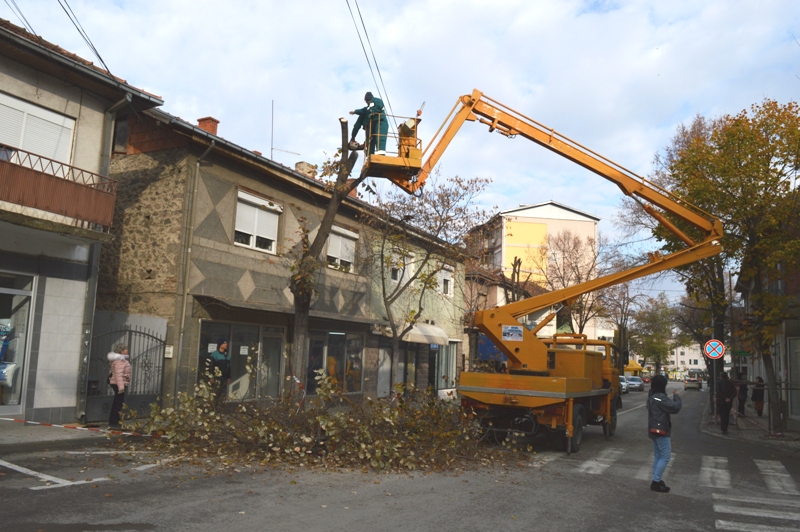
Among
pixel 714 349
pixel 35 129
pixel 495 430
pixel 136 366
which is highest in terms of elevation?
pixel 35 129

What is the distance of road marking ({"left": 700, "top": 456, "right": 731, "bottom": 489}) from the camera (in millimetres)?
9844

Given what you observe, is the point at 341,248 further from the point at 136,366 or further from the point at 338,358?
the point at 136,366

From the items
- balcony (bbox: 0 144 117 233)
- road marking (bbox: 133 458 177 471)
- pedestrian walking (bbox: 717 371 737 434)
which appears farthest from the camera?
pedestrian walking (bbox: 717 371 737 434)

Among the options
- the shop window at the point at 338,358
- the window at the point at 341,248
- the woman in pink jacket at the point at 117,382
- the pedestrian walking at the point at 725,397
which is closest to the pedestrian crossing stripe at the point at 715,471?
the pedestrian walking at the point at 725,397

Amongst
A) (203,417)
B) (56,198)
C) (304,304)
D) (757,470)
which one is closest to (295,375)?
(304,304)

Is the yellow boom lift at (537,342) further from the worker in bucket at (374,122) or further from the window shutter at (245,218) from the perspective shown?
the window shutter at (245,218)

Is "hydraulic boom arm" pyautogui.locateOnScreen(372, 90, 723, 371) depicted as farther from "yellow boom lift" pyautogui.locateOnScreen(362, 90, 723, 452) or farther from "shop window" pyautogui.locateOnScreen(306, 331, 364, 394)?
"shop window" pyautogui.locateOnScreen(306, 331, 364, 394)

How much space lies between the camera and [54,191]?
12.6 meters

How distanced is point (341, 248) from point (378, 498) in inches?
591

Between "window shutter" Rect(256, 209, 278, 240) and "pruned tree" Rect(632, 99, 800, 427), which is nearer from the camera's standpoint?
"pruned tree" Rect(632, 99, 800, 427)

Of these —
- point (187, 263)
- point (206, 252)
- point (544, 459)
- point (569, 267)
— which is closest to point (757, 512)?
point (544, 459)

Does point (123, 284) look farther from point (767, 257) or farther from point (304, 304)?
point (767, 257)

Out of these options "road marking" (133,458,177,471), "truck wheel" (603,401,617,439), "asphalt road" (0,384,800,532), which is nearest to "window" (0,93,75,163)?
"asphalt road" (0,384,800,532)

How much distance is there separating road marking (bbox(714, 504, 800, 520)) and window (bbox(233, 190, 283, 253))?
13.4 metres
